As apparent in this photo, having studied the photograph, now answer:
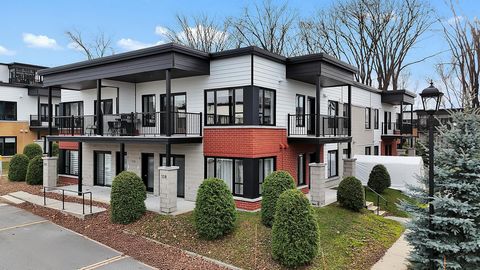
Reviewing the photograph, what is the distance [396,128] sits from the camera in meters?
31.1

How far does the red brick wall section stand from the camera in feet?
44.7

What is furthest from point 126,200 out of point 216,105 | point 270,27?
point 270,27

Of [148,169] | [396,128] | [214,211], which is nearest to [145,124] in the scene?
[148,169]

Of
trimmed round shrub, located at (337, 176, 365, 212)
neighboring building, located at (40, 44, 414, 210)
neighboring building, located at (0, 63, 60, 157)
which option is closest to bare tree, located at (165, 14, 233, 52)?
neighboring building, located at (0, 63, 60, 157)

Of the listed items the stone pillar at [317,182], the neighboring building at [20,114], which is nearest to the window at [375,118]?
the stone pillar at [317,182]

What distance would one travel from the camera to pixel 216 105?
48.3ft

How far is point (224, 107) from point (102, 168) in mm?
9065

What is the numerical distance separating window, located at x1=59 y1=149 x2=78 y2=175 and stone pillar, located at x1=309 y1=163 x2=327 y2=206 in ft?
47.1

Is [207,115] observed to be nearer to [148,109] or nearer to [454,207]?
[148,109]

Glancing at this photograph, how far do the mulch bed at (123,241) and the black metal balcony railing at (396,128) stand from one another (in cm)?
2333

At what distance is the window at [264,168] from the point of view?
14117 mm

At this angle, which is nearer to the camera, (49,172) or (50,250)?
(50,250)

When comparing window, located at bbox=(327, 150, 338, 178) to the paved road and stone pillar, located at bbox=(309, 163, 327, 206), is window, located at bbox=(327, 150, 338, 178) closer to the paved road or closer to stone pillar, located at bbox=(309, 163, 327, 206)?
stone pillar, located at bbox=(309, 163, 327, 206)

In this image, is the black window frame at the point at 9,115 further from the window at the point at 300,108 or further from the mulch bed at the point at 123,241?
the window at the point at 300,108
